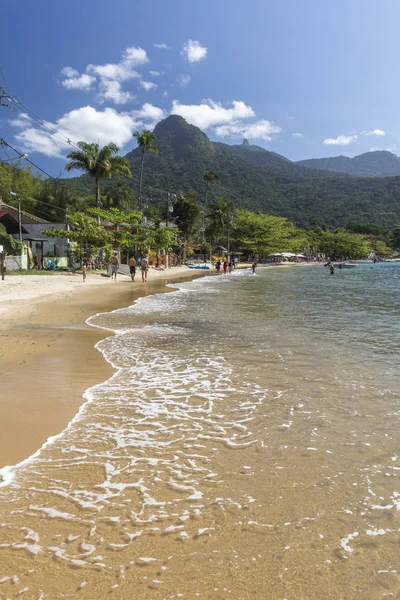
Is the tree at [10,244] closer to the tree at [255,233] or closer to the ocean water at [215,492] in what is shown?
the ocean water at [215,492]

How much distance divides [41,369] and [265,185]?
163m

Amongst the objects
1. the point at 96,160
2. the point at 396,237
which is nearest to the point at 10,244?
the point at 96,160

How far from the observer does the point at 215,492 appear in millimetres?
3293

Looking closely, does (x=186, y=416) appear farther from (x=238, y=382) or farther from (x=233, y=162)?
(x=233, y=162)

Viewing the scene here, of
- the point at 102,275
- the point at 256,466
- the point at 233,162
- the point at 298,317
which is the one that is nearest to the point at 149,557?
the point at 256,466

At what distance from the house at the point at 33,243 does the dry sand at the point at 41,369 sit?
19.6m

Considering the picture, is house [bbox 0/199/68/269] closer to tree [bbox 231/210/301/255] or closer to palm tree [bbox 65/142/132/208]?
palm tree [bbox 65/142/132/208]

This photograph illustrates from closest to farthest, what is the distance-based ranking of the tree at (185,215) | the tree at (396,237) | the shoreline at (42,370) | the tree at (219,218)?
the shoreline at (42,370) < the tree at (185,215) < the tree at (219,218) < the tree at (396,237)

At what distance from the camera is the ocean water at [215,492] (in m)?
2.39

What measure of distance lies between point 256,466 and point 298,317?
1090cm

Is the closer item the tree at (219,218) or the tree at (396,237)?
the tree at (219,218)

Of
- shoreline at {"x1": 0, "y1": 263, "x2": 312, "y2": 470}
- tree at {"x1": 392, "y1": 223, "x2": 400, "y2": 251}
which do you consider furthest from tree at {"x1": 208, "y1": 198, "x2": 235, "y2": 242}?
tree at {"x1": 392, "y1": 223, "x2": 400, "y2": 251}

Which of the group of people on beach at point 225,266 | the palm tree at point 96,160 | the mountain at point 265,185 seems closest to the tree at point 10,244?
the palm tree at point 96,160

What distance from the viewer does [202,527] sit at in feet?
9.36
